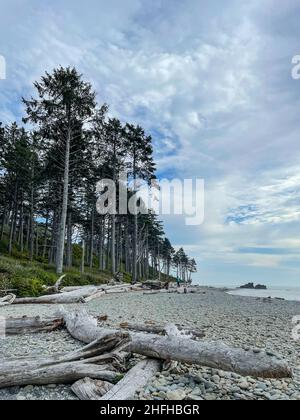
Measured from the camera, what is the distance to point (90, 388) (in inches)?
171

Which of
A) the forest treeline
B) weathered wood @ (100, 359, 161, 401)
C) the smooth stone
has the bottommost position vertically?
the smooth stone

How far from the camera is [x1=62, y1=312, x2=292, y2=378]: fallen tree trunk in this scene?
13.9 ft

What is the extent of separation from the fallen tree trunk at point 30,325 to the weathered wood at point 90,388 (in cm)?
446

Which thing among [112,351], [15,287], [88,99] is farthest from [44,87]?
[112,351]

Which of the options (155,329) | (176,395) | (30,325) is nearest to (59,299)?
(30,325)

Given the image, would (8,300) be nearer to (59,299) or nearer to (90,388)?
(59,299)

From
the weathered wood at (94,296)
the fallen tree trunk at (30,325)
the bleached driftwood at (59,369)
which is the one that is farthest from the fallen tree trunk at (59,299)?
the bleached driftwood at (59,369)

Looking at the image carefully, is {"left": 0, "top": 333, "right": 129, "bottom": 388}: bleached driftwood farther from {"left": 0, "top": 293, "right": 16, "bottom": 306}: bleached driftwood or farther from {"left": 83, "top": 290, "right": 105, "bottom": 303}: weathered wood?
{"left": 83, "top": 290, "right": 105, "bottom": 303}: weathered wood

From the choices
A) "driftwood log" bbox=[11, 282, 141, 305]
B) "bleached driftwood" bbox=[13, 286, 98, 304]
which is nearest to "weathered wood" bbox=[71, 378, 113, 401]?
"driftwood log" bbox=[11, 282, 141, 305]

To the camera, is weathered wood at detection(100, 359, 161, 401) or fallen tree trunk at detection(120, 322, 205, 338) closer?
weathered wood at detection(100, 359, 161, 401)

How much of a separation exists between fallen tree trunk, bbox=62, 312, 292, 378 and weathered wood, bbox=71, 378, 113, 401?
3.51 feet

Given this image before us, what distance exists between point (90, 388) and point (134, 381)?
595 millimetres
